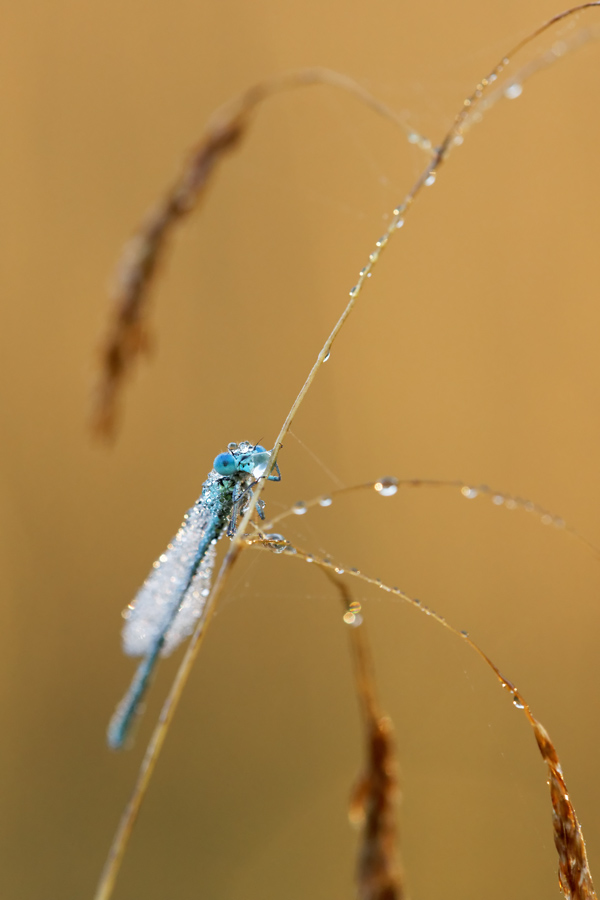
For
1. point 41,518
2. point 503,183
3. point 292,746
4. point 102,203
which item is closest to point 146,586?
point 41,518

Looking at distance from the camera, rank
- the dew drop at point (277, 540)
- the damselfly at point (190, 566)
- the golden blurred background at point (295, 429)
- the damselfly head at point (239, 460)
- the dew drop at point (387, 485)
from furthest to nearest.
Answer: the golden blurred background at point (295, 429) < the damselfly head at point (239, 460) < the damselfly at point (190, 566) < the dew drop at point (277, 540) < the dew drop at point (387, 485)

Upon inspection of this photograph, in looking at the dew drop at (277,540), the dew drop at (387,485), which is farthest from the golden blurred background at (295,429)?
the dew drop at (387,485)

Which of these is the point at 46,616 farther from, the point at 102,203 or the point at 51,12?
the point at 51,12

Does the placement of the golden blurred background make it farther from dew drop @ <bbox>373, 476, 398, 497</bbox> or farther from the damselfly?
dew drop @ <bbox>373, 476, 398, 497</bbox>

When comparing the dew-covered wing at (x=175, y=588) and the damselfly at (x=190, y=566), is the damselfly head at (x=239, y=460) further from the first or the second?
the dew-covered wing at (x=175, y=588)

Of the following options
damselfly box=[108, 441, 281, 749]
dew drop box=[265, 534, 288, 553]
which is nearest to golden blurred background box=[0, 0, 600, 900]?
damselfly box=[108, 441, 281, 749]

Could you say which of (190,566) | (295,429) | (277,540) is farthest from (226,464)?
(277,540)

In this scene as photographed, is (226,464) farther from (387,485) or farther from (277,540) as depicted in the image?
(387,485)
